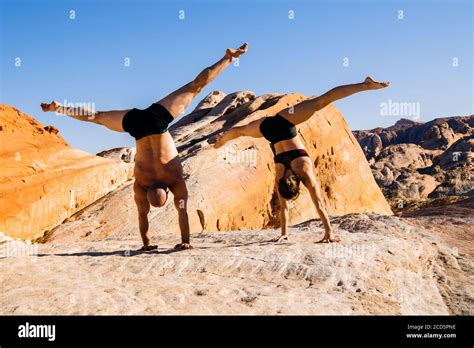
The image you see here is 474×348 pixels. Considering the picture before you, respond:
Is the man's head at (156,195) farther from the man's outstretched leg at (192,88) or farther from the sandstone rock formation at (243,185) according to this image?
the sandstone rock formation at (243,185)

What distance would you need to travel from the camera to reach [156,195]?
6.37 metres

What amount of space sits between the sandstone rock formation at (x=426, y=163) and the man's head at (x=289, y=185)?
2464 centimetres

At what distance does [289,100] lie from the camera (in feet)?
62.5

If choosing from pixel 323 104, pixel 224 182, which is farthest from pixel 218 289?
pixel 224 182

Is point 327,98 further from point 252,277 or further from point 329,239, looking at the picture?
point 252,277

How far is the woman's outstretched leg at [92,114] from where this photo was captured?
21.7 feet

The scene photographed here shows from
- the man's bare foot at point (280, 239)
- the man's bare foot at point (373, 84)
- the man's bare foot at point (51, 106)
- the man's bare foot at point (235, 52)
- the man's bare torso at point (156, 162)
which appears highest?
the man's bare foot at point (235, 52)

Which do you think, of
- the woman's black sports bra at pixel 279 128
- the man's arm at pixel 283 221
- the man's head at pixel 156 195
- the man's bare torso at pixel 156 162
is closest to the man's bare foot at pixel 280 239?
the man's arm at pixel 283 221

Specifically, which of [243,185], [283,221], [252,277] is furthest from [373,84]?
[243,185]

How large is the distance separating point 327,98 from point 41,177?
9.47 meters

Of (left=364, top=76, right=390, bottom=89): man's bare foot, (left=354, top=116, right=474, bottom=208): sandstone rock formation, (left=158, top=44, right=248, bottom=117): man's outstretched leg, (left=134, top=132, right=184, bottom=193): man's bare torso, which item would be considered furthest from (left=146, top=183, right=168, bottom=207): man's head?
(left=354, top=116, right=474, bottom=208): sandstone rock formation

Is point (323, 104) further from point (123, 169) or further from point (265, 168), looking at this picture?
point (123, 169)

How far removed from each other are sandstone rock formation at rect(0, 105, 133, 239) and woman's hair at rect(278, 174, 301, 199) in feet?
25.8
